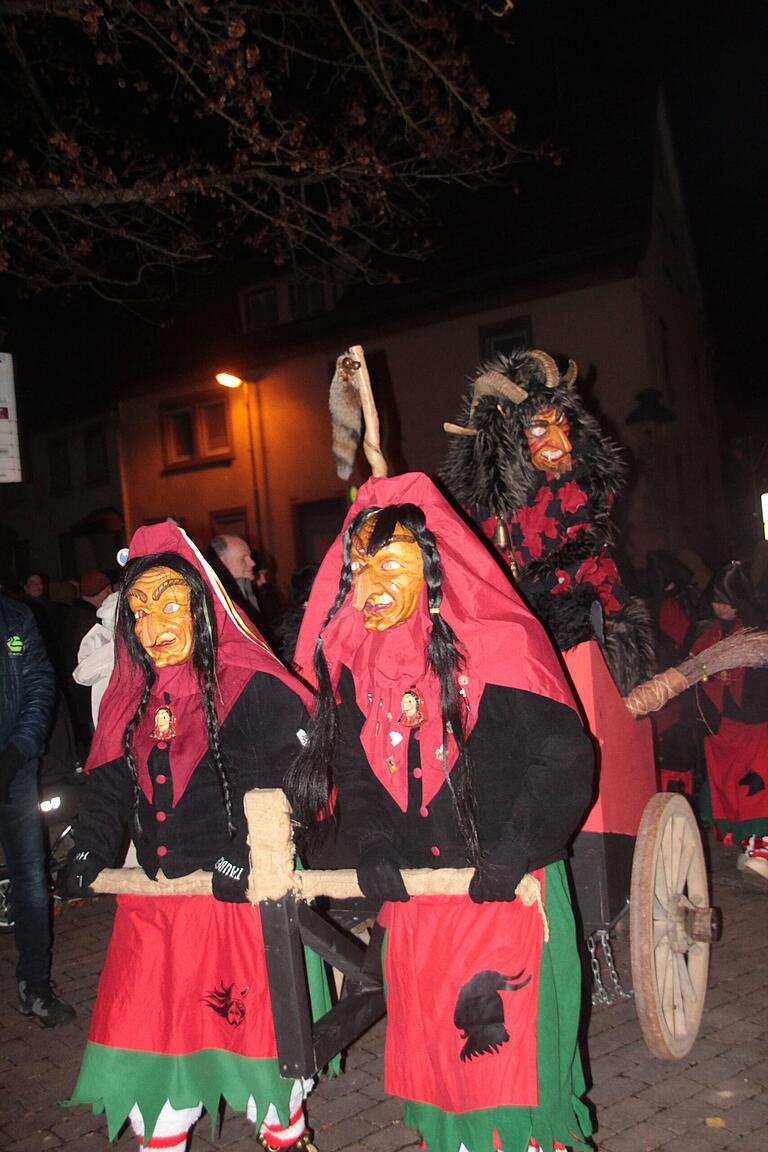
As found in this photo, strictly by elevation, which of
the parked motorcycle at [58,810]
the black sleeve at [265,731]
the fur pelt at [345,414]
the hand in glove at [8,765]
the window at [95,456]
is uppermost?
the window at [95,456]

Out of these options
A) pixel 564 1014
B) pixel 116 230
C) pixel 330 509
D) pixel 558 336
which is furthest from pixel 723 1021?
pixel 330 509

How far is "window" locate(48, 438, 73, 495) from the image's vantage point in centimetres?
2317

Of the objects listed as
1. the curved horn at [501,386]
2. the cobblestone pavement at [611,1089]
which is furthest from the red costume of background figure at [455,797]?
the curved horn at [501,386]

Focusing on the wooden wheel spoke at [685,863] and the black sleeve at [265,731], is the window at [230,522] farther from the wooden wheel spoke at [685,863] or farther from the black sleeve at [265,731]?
the black sleeve at [265,731]

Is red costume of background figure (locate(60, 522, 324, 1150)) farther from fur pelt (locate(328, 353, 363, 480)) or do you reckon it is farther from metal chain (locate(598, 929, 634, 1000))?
metal chain (locate(598, 929, 634, 1000))

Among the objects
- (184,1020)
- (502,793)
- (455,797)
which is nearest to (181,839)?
(184,1020)

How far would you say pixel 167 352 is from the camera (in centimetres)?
2055

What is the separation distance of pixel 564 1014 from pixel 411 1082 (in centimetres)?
43

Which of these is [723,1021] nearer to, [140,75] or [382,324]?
[140,75]

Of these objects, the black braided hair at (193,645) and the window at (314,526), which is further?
the window at (314,526)

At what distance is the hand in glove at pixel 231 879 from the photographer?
98.6 inches

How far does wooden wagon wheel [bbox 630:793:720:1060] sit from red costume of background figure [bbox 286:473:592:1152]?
0.80 metres

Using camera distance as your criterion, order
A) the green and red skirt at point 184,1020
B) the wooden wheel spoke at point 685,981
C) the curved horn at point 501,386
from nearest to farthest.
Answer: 1. the green and red skirt at point 184,1020
2. the wooden wheel spoke at point 685,981
3. the curved horn at point 501,386

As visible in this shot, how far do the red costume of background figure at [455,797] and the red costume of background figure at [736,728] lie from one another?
12.1 ft
